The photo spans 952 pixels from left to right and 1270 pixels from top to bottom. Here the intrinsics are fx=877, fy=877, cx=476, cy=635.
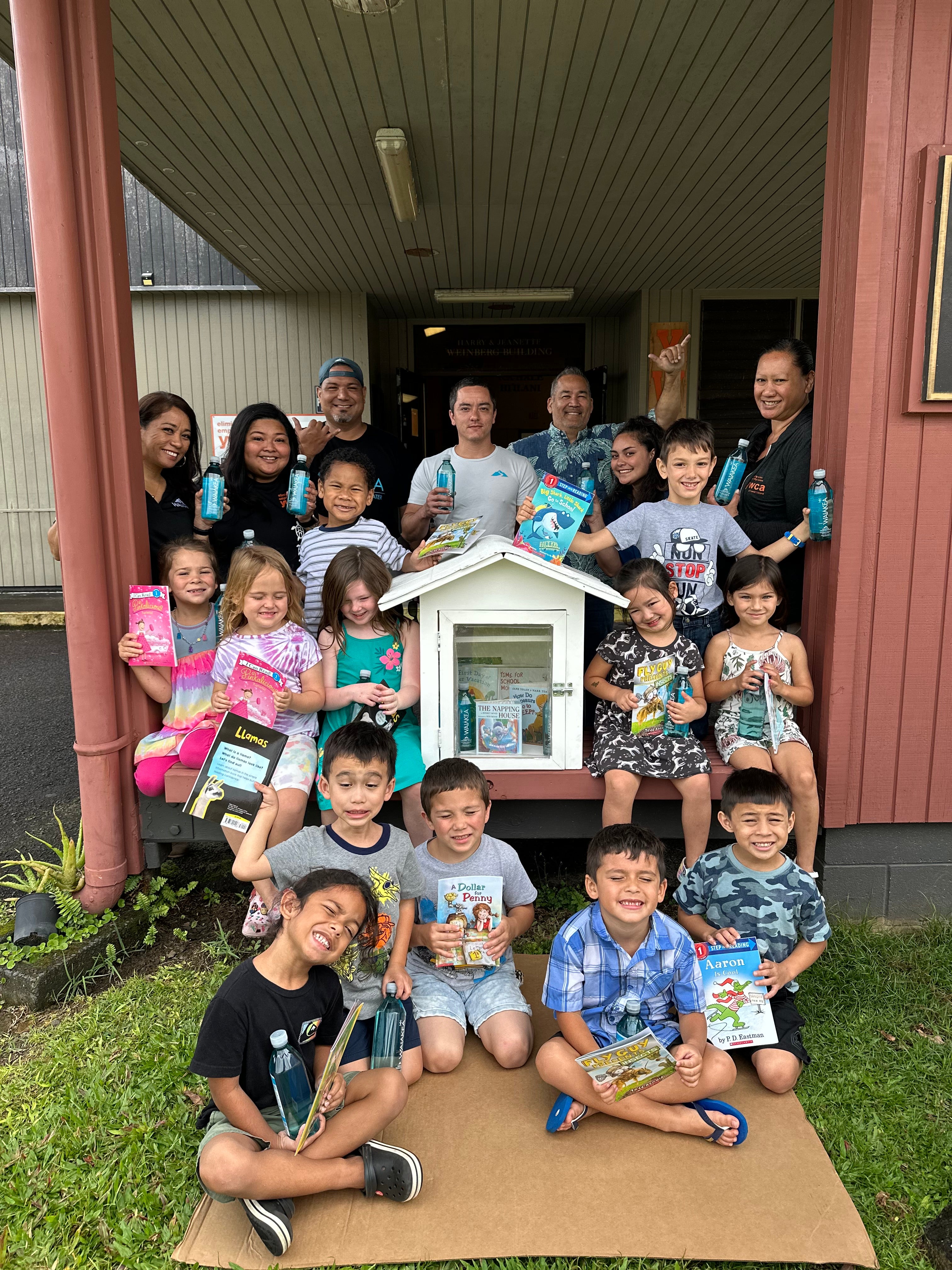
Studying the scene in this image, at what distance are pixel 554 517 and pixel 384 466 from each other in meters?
1.53

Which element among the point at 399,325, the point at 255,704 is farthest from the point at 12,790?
the point at 399,325

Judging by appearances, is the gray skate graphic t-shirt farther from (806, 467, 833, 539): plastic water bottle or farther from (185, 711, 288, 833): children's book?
(185, 711, 288, 833): children's book

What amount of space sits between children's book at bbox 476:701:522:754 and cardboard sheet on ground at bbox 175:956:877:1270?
1.15 metres

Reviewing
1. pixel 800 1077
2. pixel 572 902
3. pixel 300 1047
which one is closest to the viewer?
pixel 300 1047

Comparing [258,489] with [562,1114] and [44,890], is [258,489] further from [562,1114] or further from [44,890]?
[562,1114]

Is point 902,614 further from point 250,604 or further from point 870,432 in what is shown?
point 250,604

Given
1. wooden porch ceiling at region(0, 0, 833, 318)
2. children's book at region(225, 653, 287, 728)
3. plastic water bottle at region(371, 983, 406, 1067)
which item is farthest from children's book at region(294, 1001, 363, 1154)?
wooden porch ceiling at region(0, 0, 833, 318)

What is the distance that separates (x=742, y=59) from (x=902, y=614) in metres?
2.88

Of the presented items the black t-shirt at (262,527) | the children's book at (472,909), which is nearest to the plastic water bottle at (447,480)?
the black t-shirt at (262,527)

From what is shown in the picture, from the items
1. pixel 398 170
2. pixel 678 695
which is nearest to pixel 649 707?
pixel 678 695

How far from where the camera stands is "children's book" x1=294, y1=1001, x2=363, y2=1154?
5.89 feet

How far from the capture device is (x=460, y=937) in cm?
245

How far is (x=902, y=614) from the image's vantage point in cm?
302

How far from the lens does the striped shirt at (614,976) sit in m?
2.22
